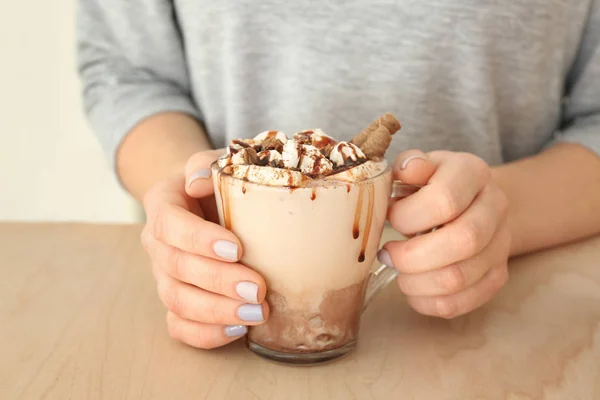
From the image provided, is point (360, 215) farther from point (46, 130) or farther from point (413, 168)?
point (46, 130)

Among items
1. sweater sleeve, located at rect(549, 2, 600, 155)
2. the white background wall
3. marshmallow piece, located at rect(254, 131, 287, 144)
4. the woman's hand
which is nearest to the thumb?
the woman's hand

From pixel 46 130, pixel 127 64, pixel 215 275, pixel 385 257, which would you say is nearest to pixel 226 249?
pixel 215 275

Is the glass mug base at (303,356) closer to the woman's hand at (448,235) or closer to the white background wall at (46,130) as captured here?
the woman's hand at (448,235)

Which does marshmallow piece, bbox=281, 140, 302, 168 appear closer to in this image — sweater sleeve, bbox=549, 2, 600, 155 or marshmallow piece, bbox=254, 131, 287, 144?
marshmallow piece, bbox=254, 131, 287, 144

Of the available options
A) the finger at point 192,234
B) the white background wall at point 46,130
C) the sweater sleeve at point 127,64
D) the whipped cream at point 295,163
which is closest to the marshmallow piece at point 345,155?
→ the whipped cream at point 295,163

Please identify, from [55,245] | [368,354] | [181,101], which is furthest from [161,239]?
[181,101]

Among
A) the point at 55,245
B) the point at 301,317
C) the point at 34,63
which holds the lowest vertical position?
the point at 34,63

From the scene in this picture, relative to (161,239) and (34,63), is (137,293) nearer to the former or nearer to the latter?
(161,239)
